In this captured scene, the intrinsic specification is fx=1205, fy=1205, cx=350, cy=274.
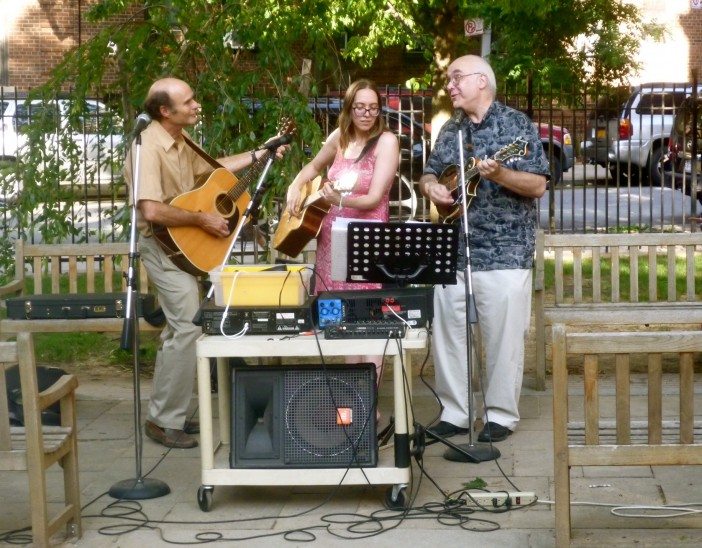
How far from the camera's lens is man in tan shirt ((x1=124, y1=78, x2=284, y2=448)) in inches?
263

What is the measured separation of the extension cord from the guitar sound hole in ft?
7.75

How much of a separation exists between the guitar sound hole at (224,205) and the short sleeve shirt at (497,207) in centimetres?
132

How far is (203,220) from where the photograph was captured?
6758 millimetres

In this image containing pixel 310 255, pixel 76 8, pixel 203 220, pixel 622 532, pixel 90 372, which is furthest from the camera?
pixel 76 8

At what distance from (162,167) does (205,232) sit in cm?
44

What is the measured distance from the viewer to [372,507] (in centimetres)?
569

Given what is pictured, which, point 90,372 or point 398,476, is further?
point 90,372

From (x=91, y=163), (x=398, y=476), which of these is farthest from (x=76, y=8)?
(x=398, y=476)

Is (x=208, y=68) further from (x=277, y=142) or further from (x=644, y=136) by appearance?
(x=644, y=136)

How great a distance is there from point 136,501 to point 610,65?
585 inches

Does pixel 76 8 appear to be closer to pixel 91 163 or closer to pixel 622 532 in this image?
pixel 91 163

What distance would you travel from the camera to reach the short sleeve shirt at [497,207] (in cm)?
677

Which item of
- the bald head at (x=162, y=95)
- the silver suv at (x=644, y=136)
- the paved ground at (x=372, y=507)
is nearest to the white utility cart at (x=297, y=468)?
the paved ground at (x=372, y=507)

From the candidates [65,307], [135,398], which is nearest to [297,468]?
[135,398]
